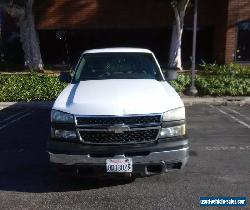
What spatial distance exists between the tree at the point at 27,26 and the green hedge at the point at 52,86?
2.83m

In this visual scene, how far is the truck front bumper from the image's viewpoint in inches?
204

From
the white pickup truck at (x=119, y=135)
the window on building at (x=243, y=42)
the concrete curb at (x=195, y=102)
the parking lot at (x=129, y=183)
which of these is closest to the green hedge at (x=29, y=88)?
the concrete curb at (x=195, y=102)

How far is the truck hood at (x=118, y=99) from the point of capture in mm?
5248

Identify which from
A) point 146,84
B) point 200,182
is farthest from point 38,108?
point 200,182

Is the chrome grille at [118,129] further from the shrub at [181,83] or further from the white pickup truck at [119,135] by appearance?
the shrub at [181,83]

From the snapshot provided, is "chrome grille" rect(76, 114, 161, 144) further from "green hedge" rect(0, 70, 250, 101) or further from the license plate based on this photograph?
"green hedge" rect(0, 70, 250, 101)

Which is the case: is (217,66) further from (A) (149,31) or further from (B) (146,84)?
(B) (146,84)

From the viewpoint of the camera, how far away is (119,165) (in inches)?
203

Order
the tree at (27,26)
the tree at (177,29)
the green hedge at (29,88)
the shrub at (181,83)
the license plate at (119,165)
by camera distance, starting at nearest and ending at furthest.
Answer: the license plate at (119,165) → the green hedge at (29,88) → the shrub at (181,83) → the tree at (27,26) → the tree at (177,29)

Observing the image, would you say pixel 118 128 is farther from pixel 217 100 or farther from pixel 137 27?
pixel 137 27

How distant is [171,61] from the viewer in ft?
56.4

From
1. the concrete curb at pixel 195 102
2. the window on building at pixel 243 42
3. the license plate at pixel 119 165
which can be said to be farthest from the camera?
the window on building at pixel 243 42

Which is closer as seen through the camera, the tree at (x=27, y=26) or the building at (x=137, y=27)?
the tree at (x=27, y=26)

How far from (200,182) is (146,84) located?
167cm
